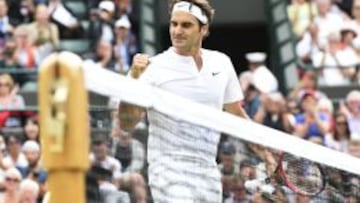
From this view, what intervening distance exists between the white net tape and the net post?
1.75 feet

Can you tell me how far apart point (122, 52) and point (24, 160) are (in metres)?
3.98

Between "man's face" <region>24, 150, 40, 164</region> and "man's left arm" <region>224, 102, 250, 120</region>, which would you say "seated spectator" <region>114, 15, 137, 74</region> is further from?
"man's left arm" <region>224, 102, 250, 120</region>

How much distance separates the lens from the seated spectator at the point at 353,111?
13812mm

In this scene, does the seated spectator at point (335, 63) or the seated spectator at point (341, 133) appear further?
the seated spectator at point (335, 63)

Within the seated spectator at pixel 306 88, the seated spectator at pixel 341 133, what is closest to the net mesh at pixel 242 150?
the seated spectator at pixel 341 133

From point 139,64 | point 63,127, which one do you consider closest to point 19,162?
point 139,64

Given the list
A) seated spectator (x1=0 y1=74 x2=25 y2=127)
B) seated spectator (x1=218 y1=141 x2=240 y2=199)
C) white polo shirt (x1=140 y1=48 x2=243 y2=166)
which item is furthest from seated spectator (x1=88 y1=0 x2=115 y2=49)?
seated spectator (x1=218 y1=141 x2=240 y2=199)

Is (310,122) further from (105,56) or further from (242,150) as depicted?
(242,150)

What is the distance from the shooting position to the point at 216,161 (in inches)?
257

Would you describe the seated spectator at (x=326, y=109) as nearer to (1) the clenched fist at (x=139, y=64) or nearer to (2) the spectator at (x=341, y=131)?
(2) the spectator at (x=341, y=131)

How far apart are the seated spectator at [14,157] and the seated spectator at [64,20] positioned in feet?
13.6

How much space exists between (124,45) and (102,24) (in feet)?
1.42

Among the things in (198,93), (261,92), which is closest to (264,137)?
Answer: (198,93)

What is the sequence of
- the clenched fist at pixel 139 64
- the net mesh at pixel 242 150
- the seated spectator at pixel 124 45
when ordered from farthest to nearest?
the seated spectator at pixel 124 45
the clenched fist at pixel 139 64
the net mesh at pixel 242 150
